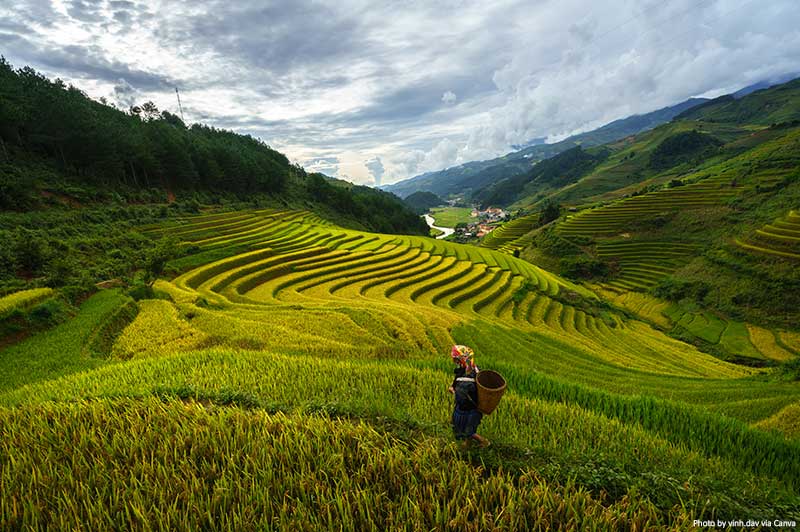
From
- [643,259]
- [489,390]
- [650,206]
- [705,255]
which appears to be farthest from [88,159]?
[650,206]

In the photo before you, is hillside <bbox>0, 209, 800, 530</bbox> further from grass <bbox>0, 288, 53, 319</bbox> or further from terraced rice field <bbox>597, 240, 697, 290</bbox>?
terraced rice field <bbox>597, 240, 697, 290</bbox>

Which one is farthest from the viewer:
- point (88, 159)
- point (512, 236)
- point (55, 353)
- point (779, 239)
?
point (512, 236)

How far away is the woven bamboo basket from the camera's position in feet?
9.80

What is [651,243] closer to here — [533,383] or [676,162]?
[533,383]

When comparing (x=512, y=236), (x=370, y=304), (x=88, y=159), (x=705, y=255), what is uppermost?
(x=88, y=159)

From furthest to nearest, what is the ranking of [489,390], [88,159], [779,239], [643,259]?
1. [643,259]
2. [779,239]
3. [88,159]
4. [489,390]

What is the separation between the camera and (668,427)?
193 inches

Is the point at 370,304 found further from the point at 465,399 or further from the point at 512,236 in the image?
the point at 512,236

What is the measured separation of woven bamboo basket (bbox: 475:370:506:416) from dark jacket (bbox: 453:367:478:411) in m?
0.10

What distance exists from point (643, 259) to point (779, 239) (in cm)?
1333

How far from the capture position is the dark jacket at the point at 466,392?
328cm

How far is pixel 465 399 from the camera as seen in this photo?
3324mm

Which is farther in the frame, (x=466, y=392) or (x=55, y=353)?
(x=55, y=353)

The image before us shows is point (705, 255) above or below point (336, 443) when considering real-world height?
below
